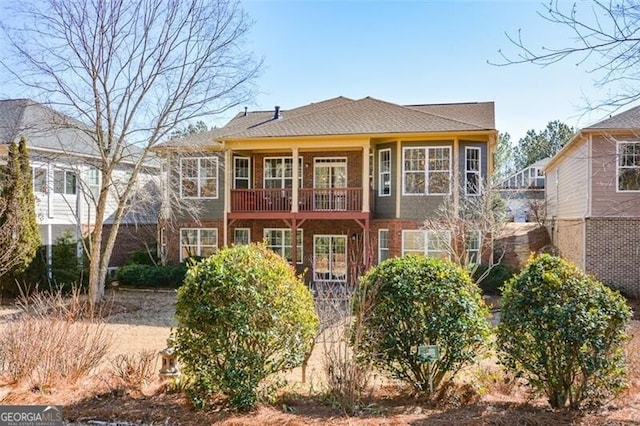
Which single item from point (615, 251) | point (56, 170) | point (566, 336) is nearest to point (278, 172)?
point (56, 170)

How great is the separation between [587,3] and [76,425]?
690cm

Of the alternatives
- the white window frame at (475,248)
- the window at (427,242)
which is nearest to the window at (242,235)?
the window at (427,242)

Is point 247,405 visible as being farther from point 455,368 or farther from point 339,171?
point 339,171

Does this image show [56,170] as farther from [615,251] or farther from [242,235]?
[615,251]

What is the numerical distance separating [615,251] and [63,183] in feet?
67.1

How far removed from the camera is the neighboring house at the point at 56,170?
17266mm

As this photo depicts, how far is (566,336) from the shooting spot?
4.67 m

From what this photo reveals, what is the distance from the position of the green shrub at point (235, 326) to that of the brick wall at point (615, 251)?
1354 centimetres

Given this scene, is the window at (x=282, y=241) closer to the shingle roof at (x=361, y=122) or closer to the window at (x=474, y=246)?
the shingle roof at (x=361, y=122)

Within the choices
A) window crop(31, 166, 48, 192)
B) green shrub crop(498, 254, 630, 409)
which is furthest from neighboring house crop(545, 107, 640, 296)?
window crop(31, 166, 48, 192)

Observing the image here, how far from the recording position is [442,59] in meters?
11.6

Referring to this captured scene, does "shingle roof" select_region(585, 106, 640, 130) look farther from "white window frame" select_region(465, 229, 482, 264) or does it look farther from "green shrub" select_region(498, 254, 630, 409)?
"green shrub" select_region(498, 254, 630, 409)

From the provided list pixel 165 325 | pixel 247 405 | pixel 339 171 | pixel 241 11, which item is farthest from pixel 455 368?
pixel 339 171

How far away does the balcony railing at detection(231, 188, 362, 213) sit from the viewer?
18141 millimetres
